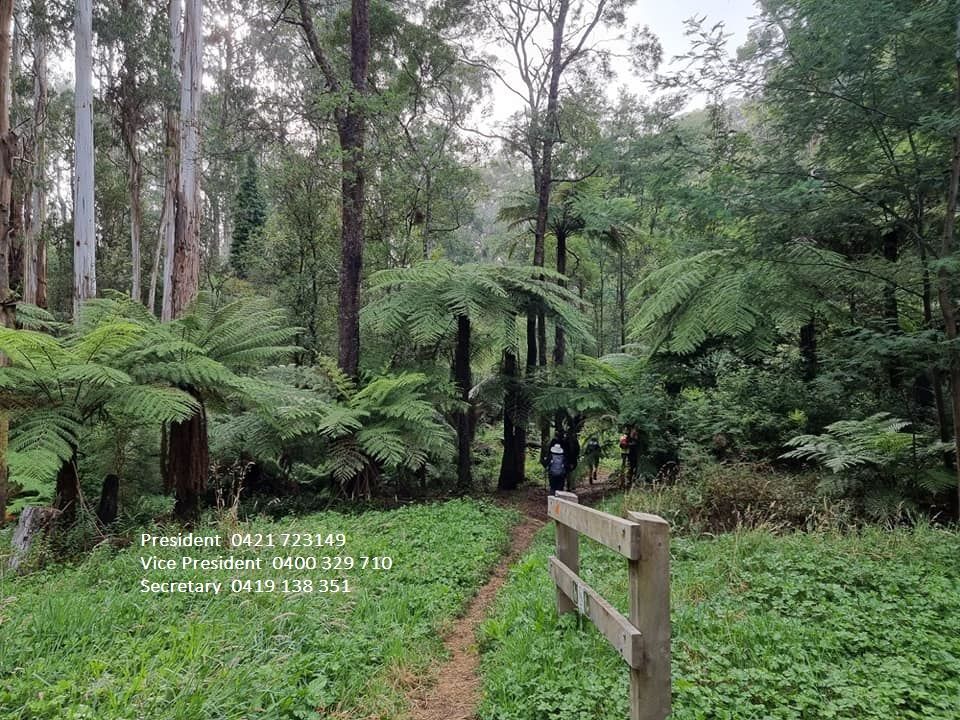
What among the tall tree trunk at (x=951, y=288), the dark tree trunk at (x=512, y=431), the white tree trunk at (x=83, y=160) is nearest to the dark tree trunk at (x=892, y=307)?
the tall tree trunk at (x=951, y=288)

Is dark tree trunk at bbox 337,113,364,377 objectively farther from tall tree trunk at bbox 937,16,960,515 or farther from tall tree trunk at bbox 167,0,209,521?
tall tree trunk at bbox 937,16,960,515

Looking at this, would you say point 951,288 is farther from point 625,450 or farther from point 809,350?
point 625,450

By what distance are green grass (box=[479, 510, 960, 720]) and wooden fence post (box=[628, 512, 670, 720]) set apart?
0.53 ft

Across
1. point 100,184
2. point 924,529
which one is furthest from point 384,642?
point 100,184

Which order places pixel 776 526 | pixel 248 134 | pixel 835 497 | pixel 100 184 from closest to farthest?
pixel 776 526 → pixel 835 497 → pixel 248 134 → pixel 100 184

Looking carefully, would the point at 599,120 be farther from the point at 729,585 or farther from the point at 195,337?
the point at 729,585

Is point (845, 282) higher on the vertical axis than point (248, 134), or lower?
lower

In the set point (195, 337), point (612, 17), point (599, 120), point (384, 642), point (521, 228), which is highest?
point (612, 17)

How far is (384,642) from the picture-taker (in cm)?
325

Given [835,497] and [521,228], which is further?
[521,228]

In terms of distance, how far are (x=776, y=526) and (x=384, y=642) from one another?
3.82 meters

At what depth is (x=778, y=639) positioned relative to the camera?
Answer: 9.43 feet

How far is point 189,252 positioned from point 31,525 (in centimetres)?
531

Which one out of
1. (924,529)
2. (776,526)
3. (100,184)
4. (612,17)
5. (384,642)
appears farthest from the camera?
(100,184)
